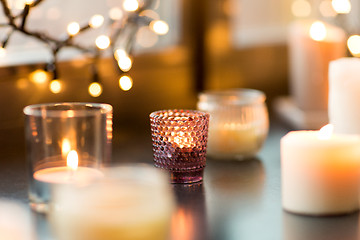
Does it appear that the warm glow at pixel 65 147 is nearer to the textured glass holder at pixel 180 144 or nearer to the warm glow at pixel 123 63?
the textured glass holder at pixel 180 144

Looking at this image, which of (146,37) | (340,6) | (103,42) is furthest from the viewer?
(340,6)

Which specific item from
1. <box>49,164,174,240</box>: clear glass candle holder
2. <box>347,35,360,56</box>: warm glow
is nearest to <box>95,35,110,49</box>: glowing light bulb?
<box>49,164,174,240</box>: clear glass candle holder

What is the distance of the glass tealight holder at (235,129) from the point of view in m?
1.18

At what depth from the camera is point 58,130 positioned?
88 cm

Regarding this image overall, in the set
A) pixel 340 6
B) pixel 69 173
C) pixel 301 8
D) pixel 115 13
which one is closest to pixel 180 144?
pixel 69 173

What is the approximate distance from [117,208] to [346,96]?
55 centimetres

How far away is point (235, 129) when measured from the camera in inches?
46.4

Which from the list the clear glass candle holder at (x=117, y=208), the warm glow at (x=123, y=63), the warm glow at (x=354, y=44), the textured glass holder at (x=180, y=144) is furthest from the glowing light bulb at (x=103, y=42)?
the warm glow at (x=354, y=44)

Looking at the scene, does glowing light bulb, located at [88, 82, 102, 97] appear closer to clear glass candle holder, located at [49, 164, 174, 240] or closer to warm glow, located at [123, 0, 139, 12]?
warm glow, located at [123, 0, 139, 12]

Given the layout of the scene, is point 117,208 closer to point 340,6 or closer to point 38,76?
point 38,76

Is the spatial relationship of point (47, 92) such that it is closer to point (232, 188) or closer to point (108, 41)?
point (108, 41)

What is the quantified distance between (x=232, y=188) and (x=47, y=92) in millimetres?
488

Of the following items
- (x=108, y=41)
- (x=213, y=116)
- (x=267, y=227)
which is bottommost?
(x=267, y=227)

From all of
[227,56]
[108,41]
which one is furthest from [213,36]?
[108,41]
